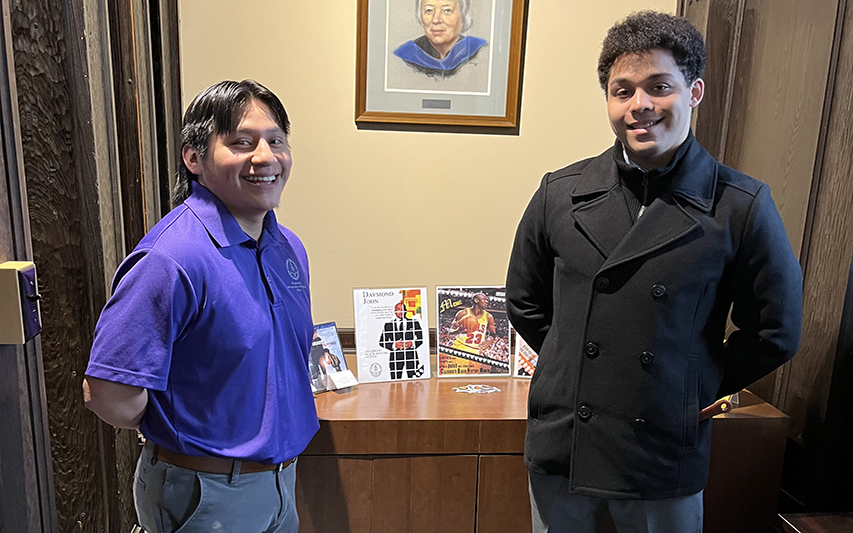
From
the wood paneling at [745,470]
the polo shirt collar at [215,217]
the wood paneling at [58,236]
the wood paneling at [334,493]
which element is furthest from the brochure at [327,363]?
the wood paneling at [745,470]

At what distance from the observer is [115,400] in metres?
1.05

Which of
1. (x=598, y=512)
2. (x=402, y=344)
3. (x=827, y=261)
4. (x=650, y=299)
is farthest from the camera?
(x=402, y=344)

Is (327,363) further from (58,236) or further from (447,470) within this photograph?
(58,236)

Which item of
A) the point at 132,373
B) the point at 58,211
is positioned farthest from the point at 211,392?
the point at 58,211

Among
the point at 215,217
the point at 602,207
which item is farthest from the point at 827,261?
the point at 215,217

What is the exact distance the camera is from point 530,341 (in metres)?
1.55

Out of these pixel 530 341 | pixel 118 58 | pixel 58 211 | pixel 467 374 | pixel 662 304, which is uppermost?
pixel 118 58

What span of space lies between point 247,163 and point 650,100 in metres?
0.78

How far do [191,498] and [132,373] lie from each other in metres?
0.29

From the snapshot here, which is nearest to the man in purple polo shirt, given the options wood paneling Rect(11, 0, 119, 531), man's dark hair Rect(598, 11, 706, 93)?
wood paneling Rect(11, 0, 119, 531)

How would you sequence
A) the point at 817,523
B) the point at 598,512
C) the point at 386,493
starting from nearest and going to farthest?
the point at 598,512 < the point at 817,523 < the point at 386,493

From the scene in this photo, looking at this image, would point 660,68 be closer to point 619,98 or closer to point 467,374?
point 619,98

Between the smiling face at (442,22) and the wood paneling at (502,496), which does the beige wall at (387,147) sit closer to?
the smiling face at (442,22)

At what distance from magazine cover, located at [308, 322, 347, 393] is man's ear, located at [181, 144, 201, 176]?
983 millimetres
